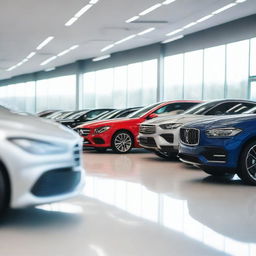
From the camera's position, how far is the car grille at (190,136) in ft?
23.0

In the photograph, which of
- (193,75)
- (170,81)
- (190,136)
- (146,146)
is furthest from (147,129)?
(170,81)

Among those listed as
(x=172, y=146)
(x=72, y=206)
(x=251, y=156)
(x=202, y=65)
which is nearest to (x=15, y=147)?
(x=72, y=206)

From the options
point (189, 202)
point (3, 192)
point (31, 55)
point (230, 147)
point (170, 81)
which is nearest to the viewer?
point (3, 192)

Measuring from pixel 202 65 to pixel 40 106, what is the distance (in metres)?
23.8

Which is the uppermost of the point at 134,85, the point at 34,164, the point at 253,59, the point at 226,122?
the point at 253,59

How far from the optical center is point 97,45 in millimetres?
26109

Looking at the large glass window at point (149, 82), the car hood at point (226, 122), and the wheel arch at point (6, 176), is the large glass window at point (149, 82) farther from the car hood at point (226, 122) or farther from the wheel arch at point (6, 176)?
the wheel arch at point (6, 176)

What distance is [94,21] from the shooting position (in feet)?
62.6

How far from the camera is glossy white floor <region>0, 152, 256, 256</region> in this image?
357cm

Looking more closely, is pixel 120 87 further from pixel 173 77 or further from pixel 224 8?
pixel 224 8

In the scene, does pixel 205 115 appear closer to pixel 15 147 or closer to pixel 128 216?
pixel 128 216

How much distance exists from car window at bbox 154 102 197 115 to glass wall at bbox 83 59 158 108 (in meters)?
13.9

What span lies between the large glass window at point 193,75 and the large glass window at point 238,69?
7.44 ft

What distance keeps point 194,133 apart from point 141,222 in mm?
2935
